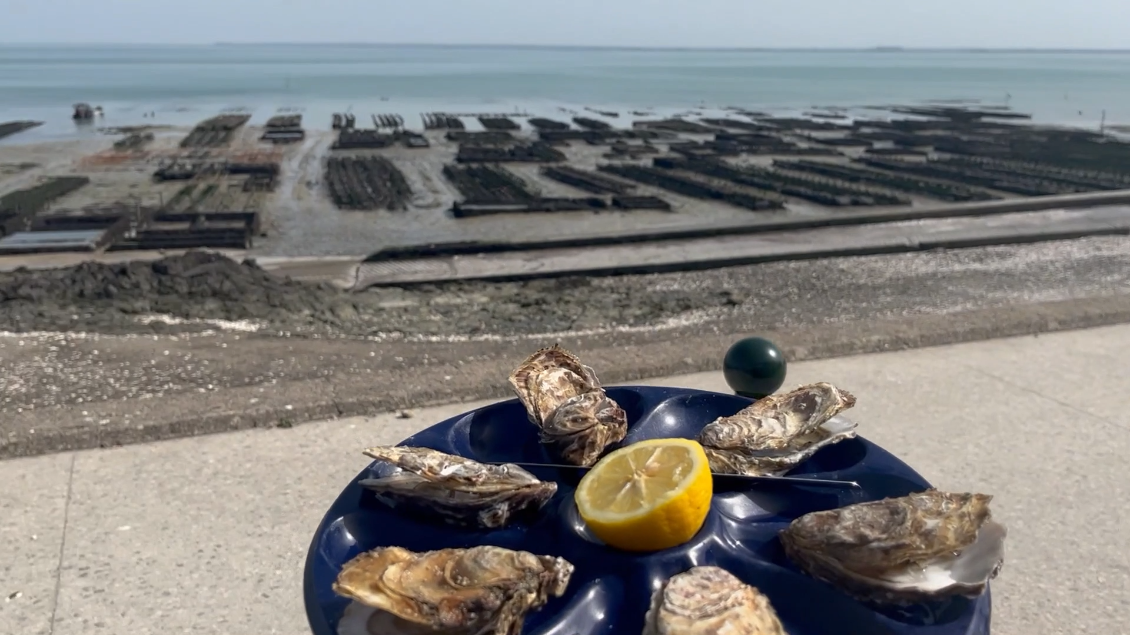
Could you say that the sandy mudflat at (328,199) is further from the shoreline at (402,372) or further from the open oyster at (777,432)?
the open oyster at (777,432)

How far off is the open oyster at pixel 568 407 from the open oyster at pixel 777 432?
29cm

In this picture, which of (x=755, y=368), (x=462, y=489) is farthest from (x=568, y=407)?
(x=755, y=368)

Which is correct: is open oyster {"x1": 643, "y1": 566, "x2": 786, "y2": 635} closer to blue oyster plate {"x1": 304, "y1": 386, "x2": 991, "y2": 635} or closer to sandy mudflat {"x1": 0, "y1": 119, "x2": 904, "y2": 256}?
blue oyster plate {"x1": 304, "y1": 386, "x2": 991, "y2": 635}

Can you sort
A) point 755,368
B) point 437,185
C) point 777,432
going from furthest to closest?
point 437,185 < point 755,368 < point 777,432

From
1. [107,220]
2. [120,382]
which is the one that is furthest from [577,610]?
[107,220]

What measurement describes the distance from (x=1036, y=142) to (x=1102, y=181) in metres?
11.0

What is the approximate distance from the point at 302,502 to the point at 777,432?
2.28m

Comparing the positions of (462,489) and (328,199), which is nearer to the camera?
(462,489)

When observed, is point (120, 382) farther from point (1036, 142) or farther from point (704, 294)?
point (1036, 142)

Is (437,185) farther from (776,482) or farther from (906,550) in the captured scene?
(906,550)

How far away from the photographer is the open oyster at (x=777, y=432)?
108 inches

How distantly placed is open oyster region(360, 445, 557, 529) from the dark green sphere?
7.88 ft

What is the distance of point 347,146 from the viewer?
1312 inches

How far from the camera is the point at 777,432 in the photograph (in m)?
2.84
